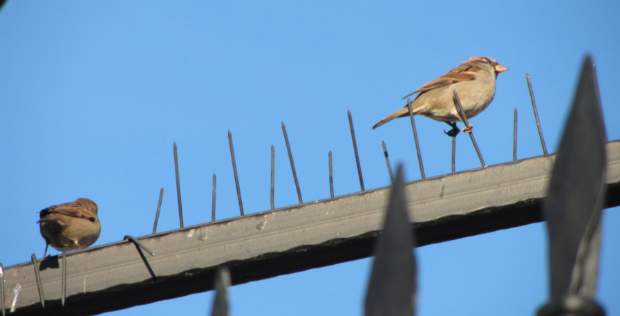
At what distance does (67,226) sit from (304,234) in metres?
3.56

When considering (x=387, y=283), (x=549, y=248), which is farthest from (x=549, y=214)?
(x=387, y=283)

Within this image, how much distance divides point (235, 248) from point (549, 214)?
190cm

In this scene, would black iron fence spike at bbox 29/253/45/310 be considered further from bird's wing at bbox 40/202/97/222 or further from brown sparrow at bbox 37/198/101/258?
bird's wing at bbox 40/202/97/222

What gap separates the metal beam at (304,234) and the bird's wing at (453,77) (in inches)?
167

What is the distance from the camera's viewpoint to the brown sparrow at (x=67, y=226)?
5.66 metres

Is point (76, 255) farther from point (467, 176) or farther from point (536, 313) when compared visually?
point (536, 313)

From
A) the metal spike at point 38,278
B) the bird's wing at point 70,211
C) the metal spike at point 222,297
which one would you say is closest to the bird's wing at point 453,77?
the bird's wing at point 70,211

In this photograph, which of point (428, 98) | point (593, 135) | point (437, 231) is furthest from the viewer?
point (428, 98)

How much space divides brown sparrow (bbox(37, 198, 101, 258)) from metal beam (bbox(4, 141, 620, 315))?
280 centimetres

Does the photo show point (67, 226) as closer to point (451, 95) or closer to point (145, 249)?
point (145, 249)

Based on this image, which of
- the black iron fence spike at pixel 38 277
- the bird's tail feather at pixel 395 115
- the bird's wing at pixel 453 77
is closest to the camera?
the black iron fence spike at pixel 38 277

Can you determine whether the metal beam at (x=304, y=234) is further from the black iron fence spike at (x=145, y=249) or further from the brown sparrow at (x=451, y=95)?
the brown sparrow at (x=451, y=95)

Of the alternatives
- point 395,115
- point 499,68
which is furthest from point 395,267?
point 499,68

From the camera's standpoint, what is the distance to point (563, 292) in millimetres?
1062
